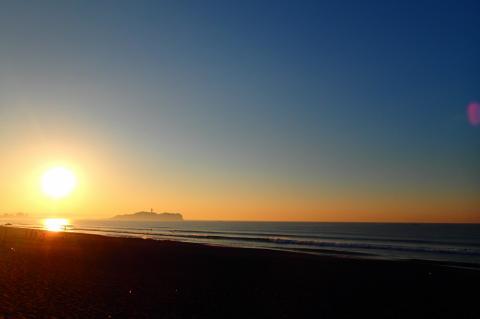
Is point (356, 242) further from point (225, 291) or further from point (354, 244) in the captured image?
point (225, 291)

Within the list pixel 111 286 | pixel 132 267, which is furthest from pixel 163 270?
pixel 111 286

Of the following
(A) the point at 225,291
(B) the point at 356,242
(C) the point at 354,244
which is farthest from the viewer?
(B) the point at 356,242

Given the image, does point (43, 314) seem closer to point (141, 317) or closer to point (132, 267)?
point (141, 317)

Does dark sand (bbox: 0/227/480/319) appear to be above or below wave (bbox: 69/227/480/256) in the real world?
above

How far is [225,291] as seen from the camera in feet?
58.7

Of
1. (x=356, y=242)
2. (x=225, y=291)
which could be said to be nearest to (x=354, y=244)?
(x=356, y=242)

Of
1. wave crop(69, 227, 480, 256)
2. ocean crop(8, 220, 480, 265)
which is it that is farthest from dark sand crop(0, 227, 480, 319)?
wave crop(69, 227, 480, 256)

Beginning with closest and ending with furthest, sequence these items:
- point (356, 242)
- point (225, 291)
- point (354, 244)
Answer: point (225, 291)
point (354, 244)
point (356, 242)

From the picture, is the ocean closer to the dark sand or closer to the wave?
the wave

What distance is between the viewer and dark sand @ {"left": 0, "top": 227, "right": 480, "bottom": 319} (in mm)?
13797

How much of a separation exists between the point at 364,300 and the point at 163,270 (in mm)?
12730

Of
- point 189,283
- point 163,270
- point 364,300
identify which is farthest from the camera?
point 163,270

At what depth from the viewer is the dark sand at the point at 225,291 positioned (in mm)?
13797

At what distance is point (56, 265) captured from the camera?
25625mm
